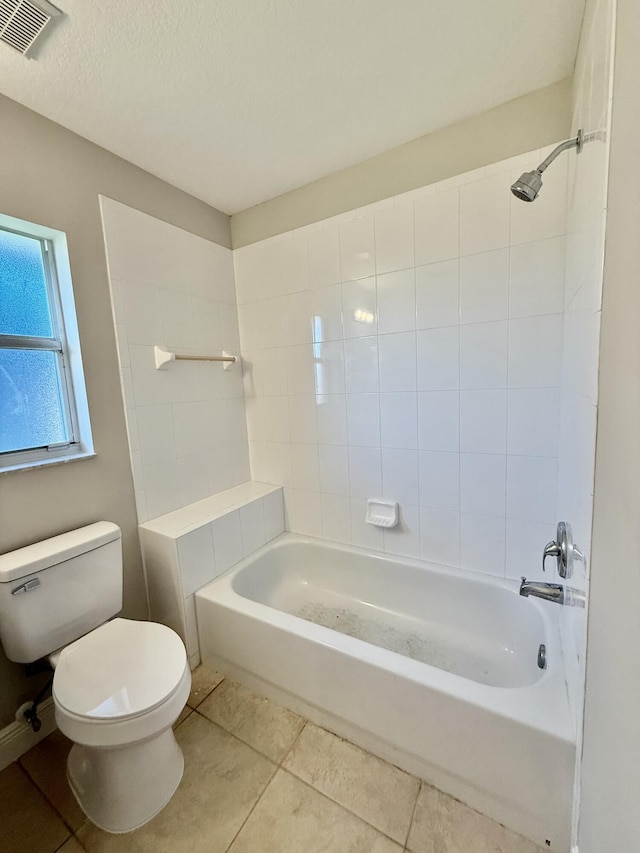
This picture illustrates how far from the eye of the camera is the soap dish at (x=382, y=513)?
71.8 inches

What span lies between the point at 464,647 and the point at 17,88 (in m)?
2.81

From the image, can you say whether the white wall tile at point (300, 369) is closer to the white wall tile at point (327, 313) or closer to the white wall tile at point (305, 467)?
the white wall tile at point (327, 313)

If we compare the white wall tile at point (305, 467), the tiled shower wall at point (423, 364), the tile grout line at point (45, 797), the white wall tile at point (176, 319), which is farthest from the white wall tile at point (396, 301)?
the tile grout line at point (45, 797)

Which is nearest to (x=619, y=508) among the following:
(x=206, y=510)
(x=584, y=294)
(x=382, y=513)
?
(x=584, y=294)

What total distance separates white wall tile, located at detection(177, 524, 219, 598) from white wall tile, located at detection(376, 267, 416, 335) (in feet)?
4.38

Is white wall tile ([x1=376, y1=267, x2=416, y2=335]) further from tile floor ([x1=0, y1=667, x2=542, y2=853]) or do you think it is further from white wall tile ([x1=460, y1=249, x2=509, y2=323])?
tile floor ([x1=0, y1=667, x2=542, y2=853])

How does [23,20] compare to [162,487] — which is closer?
[23,20]

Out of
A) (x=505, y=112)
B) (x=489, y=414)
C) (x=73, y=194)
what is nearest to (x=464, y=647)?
(x=489, y=414)

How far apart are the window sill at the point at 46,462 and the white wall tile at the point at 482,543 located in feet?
5.66

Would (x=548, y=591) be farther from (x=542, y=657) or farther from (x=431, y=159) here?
(x=431, y=159)

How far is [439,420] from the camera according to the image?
5.44 ft

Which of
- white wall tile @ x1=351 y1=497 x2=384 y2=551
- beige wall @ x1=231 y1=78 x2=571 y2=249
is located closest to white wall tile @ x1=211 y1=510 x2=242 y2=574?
white wall tile @ x1=351 y1=497 x2=384 y2=551

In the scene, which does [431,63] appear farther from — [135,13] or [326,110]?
[135,13]

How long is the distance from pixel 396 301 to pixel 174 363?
1.18m
